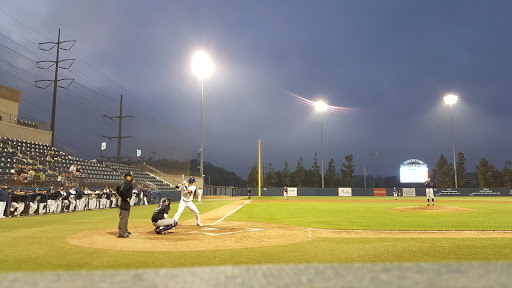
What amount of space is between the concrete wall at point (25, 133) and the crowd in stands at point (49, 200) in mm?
13545

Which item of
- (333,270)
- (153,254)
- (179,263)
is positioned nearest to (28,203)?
(153,254)

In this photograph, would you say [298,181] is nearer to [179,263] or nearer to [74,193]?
[74,193]

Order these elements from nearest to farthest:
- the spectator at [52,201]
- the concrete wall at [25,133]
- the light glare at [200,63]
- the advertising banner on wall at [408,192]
Answer: the spectator at [52,201]
the concrete wall at [25,133]
the light glare at [200,63]
the advertising banner on wall at [408,192]

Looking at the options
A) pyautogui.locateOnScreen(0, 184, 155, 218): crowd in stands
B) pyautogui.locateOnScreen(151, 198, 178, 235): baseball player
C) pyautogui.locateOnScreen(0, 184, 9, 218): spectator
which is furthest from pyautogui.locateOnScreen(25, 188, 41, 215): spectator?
pyautogui.locateOnScreen(151, 198, 178, 235): baseball player

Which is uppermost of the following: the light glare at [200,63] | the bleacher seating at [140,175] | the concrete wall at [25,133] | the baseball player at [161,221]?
the light glare at [200,63]

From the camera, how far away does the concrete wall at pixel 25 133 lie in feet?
100

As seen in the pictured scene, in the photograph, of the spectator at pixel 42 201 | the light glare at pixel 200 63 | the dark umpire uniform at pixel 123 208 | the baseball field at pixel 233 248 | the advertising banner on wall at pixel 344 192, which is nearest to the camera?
the baseball field at pixel 233 248

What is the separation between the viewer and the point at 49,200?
62.3 feet

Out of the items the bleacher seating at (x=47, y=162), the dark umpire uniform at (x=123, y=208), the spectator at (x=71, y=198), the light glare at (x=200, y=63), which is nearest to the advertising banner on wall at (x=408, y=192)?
the light glare at (x=200, y=63)

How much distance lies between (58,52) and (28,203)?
25.2 metres

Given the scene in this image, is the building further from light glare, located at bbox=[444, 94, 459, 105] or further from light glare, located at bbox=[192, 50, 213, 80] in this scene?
light glare, located at bbox=[444, 94, 459, 105]

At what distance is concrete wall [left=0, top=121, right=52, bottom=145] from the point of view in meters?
30.5

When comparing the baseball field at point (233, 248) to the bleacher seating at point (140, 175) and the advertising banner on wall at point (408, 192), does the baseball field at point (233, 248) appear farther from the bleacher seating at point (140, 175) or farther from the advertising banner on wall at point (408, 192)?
the advertising banner on wall at point (408, 192)

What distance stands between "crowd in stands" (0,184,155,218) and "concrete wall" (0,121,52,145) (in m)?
13.5
